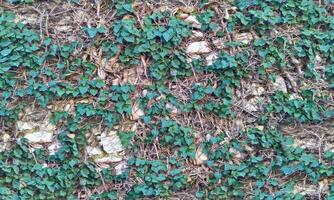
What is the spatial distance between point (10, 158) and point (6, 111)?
0.31m

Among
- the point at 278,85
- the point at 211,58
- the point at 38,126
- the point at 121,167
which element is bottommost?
the point at 121,167

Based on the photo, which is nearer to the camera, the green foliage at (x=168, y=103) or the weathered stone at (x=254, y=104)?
the green foliage at (x=168, y=103)

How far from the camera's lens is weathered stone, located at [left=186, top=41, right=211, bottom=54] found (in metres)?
3.62

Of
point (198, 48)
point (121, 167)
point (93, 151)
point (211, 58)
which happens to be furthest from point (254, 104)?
point (93, 151)

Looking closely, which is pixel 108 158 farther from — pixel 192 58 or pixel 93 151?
pixel 192 58

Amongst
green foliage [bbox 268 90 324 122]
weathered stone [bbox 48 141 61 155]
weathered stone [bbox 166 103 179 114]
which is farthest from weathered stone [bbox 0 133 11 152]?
green foliage [bbox 268 90 324 122]

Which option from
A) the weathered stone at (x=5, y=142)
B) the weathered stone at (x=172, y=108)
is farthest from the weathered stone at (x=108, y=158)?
the weathered stone at (x=5, y=142)

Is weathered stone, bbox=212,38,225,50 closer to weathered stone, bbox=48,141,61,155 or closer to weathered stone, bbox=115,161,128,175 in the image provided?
weathered stone, bbox=115,161,128,175

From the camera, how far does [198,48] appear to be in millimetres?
3625

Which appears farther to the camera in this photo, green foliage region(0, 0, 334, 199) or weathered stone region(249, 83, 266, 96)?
weathered stone region(249, 83, 266, 96)

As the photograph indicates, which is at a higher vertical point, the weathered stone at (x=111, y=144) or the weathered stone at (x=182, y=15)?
the weathered stone at (x=182, y=15)

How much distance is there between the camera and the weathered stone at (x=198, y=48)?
11.9ft

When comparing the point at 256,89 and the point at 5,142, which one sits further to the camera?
the point at 256,89

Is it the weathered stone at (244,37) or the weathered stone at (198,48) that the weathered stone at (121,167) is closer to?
the weathered stone at (198,48)
